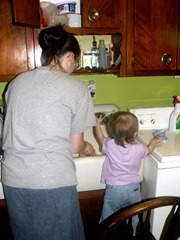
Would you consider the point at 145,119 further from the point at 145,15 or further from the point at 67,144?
the point at 67,144

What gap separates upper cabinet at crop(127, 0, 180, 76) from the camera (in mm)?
1347

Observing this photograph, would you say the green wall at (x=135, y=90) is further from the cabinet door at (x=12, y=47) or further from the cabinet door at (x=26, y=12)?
the cabinet door at (x=26, y=12)

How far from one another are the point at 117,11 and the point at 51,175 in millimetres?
919

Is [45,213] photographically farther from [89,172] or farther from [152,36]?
[152,36]

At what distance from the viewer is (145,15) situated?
53.2 inches

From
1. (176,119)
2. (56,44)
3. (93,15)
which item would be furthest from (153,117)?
(56,44)

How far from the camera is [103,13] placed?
1291 millimetres

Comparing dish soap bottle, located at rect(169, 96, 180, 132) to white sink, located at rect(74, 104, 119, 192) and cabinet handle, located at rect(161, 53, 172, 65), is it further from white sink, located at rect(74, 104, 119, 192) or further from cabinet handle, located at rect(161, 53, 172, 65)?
white sink, located at rect(74, 104, 119, 192)

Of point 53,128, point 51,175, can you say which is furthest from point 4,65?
point 51,175

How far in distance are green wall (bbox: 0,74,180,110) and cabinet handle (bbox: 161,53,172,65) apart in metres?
0.33

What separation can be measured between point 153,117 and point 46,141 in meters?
0.94

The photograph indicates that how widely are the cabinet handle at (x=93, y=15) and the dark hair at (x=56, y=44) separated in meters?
0.29

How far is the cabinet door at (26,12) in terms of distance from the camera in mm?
1044

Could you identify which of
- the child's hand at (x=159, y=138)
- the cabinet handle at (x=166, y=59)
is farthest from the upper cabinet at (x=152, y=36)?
the child's hand at (x=159, y=138)
